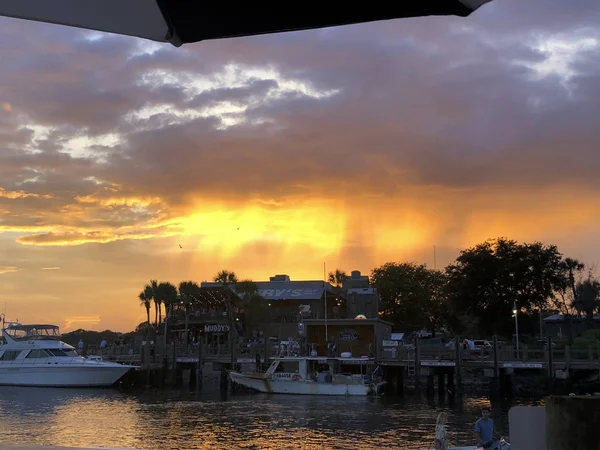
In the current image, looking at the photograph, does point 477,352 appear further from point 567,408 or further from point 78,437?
point 567,408

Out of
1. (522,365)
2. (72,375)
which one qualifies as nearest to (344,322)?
(522,365)

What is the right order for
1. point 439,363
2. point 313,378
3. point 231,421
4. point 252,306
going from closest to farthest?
point 231,421
point 313,378
point 439,363
point 252,306

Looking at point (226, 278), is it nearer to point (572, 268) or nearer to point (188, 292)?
point (188, 292)

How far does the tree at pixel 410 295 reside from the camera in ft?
251

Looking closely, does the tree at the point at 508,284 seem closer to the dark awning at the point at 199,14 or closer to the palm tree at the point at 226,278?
the palm tree at the point at 226,278

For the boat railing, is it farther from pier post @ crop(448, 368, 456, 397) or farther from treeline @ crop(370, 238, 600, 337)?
treeline @ crop(370, 238, 600, 337)

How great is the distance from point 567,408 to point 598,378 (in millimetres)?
38582

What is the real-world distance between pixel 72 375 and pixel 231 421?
2205 cm

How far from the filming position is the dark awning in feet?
11.0

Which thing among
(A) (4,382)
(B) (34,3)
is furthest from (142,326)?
(B) (34,3)

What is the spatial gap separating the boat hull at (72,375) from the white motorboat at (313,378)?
383 inches

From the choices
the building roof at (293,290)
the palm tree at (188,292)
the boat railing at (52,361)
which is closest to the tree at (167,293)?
the palm tree at (188,292)

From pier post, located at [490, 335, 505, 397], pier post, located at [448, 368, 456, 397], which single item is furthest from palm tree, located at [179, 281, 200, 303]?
pier post, located at [490, 335, 505, 397]

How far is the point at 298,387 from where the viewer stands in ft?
130
